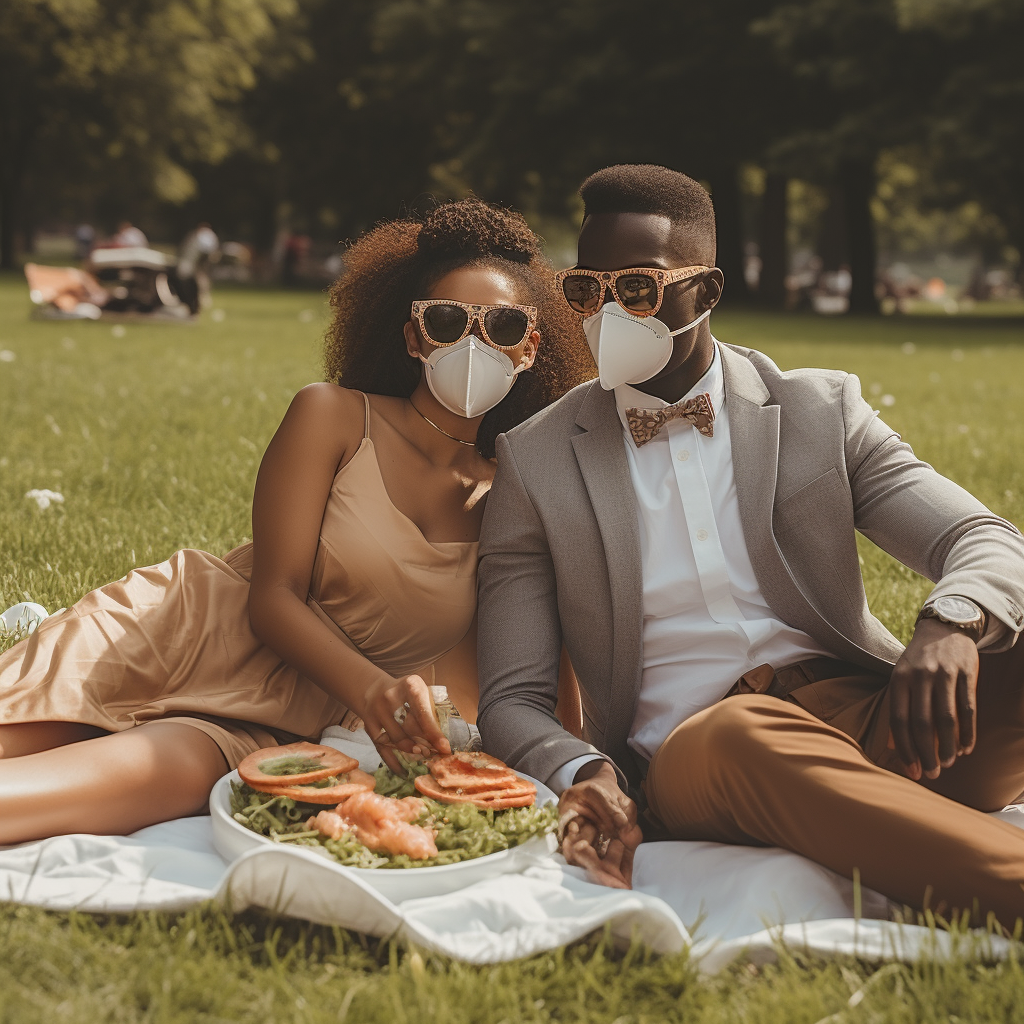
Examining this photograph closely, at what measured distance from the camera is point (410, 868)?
2721mm

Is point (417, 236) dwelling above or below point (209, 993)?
above

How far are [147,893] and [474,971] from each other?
0.72 m

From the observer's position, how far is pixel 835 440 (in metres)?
3.35

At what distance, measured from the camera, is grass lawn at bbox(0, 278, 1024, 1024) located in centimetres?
237

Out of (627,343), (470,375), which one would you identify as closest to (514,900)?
(627,343)

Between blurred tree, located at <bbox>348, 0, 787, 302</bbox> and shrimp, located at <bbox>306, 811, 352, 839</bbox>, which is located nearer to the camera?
shrimp, located at <bbox>306, 811, 352, 839</bbox>

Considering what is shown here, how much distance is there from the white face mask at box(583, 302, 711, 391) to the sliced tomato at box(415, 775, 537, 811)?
1.09 metres

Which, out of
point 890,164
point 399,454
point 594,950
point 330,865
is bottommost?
point 594,950

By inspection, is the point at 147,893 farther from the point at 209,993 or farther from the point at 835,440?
the point at 835,440

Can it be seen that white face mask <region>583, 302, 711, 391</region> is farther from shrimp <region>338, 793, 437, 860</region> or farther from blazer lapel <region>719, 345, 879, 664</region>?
shrimp <region>338, 793, 437, 860</region>

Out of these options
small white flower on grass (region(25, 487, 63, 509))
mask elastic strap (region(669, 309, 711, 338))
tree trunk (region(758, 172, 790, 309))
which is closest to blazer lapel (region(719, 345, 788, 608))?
mask elastic strap (region(669, 309, 711, 338))

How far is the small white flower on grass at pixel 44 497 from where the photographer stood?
646 cm

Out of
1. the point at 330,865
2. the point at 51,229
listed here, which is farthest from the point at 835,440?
the point at 51,229

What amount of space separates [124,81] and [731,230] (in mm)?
17914
